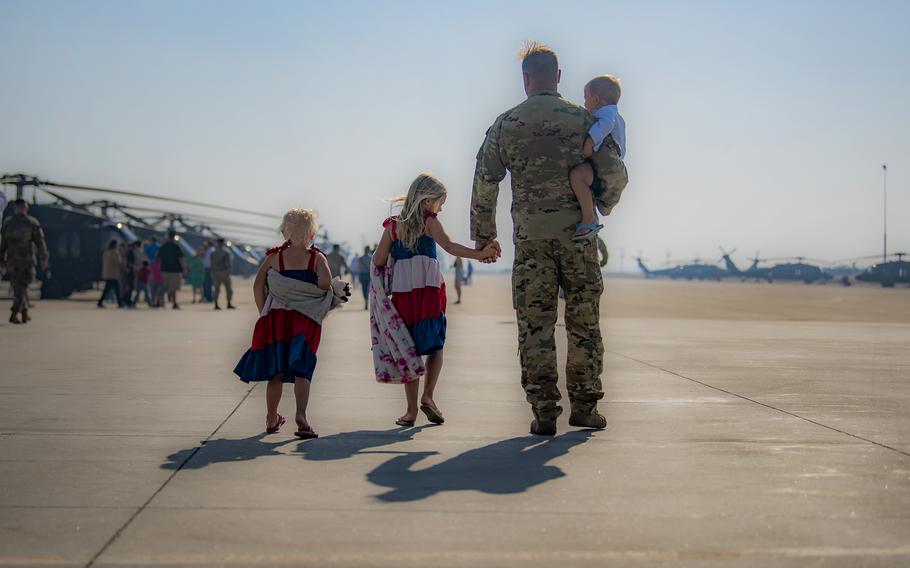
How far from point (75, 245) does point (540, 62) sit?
28.0 metres

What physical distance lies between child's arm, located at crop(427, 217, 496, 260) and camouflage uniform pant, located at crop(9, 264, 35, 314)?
12.4m

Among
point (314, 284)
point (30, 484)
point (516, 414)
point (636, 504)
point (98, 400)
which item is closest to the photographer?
point (636, 504)

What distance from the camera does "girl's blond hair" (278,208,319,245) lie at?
19.8 ft

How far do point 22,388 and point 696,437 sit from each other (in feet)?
17.0

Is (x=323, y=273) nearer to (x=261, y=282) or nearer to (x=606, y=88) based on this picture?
(x=261, y=282)

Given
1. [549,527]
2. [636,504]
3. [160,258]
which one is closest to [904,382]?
[636,504]

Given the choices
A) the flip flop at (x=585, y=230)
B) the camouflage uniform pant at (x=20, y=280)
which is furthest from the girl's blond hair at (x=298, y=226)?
the camouflage uniform pant at (x=20, y=280)

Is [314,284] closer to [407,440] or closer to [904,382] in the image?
[407,440]

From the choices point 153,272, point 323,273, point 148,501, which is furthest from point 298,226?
point 153,272

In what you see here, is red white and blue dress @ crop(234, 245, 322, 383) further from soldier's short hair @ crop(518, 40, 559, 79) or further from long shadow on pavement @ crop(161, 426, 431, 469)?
soldier's short hair @ crop(518, 40, 559, 79)

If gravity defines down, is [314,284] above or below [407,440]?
above

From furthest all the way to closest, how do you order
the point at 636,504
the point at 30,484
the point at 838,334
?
the point at 838,334
the point at 30,484
the point at 636,504

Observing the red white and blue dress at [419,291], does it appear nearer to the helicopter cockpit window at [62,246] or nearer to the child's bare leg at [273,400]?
the child's bare leg at [273,400]

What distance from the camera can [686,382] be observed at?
8617 mm
